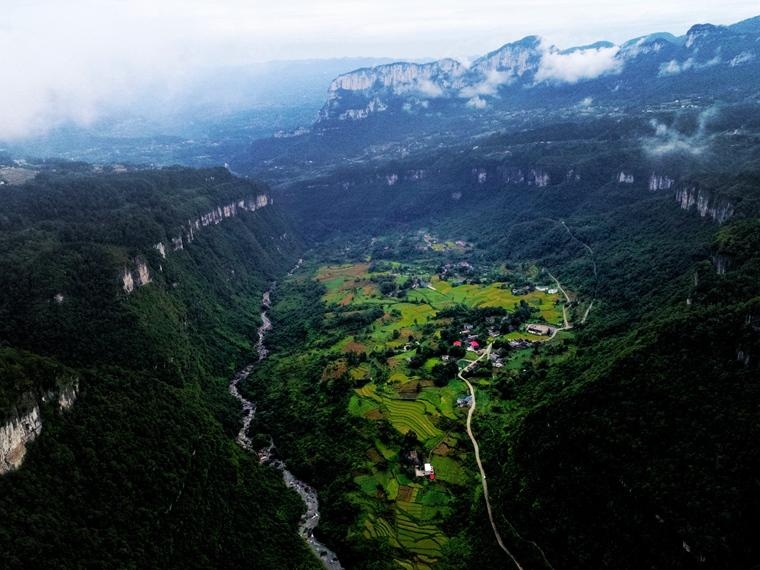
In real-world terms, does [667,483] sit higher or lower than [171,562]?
higher

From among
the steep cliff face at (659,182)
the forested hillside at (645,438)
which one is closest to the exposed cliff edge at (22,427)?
the forested hillside at (645,438)

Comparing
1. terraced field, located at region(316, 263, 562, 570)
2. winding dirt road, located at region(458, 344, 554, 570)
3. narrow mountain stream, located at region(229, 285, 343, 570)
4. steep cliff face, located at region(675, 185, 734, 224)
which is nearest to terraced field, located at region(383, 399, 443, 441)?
terraced field, located at region(316, 263, 562, 570)

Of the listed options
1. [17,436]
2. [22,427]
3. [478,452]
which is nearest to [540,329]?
[478,452]

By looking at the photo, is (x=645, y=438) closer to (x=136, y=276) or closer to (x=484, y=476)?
(x=484, y=476)

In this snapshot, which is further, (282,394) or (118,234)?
(118,234)

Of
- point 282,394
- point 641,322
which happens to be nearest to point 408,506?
point 282,394

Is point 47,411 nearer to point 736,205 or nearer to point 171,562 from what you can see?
point 171,562

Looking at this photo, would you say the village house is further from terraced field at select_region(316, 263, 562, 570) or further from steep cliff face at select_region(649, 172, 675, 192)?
steep cliff face at select_region(649, 172, 675, 192)

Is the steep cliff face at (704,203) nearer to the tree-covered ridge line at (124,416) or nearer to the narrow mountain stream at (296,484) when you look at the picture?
the narrow mountain stream at (296,484)
